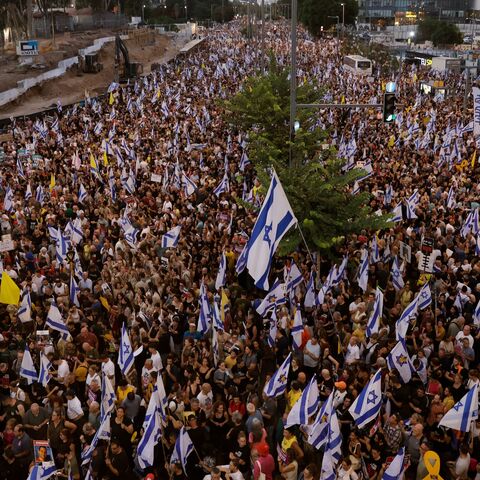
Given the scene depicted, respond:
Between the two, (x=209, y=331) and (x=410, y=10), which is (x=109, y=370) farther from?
(x=410, y=10)

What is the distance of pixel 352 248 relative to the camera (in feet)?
52.3

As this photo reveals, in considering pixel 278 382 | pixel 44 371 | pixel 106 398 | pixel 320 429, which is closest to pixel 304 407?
pixel 320 429

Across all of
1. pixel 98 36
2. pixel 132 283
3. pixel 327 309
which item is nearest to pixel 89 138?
pixel 132 283

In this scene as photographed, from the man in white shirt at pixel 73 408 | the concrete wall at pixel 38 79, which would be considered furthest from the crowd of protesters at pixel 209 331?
the concrete wall at pixel 38 79

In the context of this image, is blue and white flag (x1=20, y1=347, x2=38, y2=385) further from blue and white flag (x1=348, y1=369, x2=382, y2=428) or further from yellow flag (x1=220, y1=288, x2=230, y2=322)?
blue and white flag (x1=348, y1=369, x2=382, y2=428)

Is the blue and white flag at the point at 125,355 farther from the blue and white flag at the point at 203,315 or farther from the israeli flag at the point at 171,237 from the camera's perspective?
the israeli flag at the point at 171,237

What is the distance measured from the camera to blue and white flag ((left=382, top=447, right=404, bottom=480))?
775 centimetres

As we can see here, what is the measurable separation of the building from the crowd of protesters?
123m

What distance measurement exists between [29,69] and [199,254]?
51329 millimetres

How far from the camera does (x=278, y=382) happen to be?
32.4ft

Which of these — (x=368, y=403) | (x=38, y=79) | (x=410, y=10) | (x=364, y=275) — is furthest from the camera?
(x=410, y=10)

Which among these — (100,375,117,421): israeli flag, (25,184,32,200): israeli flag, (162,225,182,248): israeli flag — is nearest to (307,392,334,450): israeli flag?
(100,375,117,421): israeli flag

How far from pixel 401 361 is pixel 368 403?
4.96 feet

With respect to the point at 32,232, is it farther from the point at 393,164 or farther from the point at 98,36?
the point at 98,36
